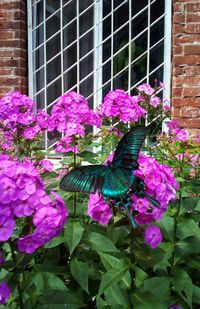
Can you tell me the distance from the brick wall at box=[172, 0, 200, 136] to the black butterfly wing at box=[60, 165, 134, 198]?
287cm

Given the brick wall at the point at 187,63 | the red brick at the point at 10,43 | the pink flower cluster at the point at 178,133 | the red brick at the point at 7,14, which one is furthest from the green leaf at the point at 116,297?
the red brick at the point at 7,14

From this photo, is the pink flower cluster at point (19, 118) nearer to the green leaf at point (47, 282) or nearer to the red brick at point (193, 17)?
the green leaf at point (47, 282)

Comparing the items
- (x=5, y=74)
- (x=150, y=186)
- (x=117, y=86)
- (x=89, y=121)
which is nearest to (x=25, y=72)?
(x=5, y=74)

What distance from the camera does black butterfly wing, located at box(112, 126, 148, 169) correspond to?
49.8 inches

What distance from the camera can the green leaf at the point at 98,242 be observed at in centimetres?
138

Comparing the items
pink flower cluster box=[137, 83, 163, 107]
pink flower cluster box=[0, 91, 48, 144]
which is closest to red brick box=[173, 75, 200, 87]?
pink flower cluster box=[137, 83, 163, 107]

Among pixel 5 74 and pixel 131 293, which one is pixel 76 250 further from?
pixel 5 74

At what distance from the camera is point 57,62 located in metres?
4.63

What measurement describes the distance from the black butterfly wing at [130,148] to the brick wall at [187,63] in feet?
9.28

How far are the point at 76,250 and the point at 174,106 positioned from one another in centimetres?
270

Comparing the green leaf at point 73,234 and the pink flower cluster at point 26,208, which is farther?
the green leaf at point 73,234

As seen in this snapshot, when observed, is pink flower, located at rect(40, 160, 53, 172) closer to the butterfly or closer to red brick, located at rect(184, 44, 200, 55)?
the butterfly

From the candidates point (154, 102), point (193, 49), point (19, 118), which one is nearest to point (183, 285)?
point (19, 118)

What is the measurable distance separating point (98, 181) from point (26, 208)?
0.69 ft
